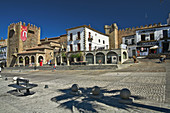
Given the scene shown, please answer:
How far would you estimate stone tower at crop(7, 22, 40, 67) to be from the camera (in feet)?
111

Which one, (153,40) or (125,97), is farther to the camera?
(153,40)

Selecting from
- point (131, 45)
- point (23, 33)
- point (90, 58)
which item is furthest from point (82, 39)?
point (23, 33)

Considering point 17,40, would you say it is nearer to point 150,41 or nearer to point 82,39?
point 82,39

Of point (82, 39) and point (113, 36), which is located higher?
point (113, 36)

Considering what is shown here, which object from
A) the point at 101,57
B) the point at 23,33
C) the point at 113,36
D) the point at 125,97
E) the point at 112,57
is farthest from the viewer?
the point at 113,36

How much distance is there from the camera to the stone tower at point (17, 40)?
3394 cm

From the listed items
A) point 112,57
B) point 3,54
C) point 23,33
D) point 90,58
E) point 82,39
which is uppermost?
point 23,33

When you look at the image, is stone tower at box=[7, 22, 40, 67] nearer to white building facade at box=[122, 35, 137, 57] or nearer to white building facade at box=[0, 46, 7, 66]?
white building facade at box=[0, 46, 7, 66]

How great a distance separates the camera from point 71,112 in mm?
3170

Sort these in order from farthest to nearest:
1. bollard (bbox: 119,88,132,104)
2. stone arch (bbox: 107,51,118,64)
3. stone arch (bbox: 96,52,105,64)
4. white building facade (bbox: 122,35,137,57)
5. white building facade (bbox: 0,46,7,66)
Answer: white building facade (bbox: 0,46,7,66), white building facade (bbox: 122,35,137,57), stone arch (bbox: 96,52,105,64), stone arch (bbox: 107,51,118,64), bollard (bbox: 119,88,132,104)

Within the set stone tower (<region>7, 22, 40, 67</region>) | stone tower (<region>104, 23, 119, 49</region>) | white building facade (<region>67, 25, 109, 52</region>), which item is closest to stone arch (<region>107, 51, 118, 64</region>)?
white building facade (<region>67, 25, 109, 52</region>)

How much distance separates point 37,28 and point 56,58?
18.1 metres

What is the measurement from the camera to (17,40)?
3425 centimetres

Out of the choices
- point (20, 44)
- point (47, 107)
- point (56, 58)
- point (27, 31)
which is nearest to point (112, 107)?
point (47, 107)
